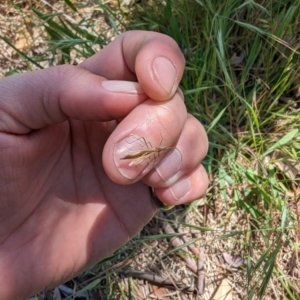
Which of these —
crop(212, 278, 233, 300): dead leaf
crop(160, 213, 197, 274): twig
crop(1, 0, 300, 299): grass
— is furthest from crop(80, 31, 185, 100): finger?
crop(212, 278, 233, 300): dead leaf

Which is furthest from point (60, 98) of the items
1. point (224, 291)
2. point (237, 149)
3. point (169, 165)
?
point (224, 291)

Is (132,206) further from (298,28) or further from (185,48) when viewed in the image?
(298,28)

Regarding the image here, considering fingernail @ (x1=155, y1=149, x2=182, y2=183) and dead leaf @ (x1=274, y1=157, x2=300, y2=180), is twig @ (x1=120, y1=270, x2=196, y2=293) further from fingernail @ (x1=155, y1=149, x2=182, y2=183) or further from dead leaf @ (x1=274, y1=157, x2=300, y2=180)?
fingernail @ (x1=155, y1=149, x2=182, y2=183)

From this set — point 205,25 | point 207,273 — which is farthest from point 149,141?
point 207,273

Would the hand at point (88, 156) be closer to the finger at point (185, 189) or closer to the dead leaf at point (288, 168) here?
the finger at point (185, 189)

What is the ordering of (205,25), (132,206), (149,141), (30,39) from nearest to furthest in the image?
(149,141) < (132,206) < (205,25) < (30,39)

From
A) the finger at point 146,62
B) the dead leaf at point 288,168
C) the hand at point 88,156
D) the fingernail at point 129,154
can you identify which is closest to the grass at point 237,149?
the dead leaf at point 288,168

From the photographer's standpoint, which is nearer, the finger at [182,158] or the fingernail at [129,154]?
the fingernail at [129,154]

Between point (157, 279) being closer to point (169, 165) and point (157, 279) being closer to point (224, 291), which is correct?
point (224, 291)
